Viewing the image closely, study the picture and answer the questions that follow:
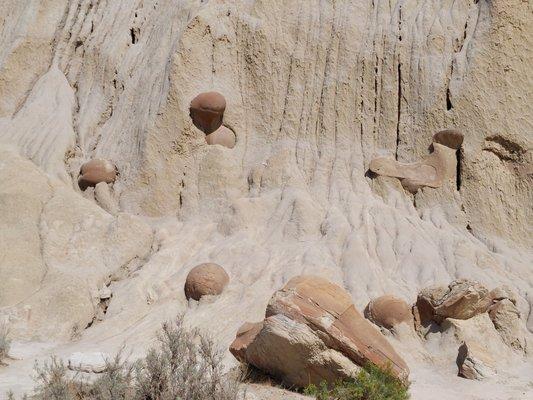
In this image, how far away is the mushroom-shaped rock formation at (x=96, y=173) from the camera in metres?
13.9

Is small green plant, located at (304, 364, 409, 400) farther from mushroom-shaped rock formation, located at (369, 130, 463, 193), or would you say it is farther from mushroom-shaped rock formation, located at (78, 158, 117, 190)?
mushroom-shaped rock formation, located at (78, 158, 117, 190)

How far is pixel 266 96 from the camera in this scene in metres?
14.5

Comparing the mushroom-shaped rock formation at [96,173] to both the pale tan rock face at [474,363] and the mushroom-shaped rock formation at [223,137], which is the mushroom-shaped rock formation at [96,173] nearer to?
the mushroom-shaped rock formation at [223,137]

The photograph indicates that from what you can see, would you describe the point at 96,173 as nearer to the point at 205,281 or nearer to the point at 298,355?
the point at 205,281

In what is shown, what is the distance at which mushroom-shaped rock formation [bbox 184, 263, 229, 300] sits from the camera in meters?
11.2

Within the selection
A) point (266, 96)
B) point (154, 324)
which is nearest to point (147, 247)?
point (154, 324)

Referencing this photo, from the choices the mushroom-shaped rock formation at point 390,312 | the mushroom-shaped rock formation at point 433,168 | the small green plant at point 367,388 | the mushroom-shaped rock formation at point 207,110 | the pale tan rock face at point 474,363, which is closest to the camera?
the small green plant at point 367,388

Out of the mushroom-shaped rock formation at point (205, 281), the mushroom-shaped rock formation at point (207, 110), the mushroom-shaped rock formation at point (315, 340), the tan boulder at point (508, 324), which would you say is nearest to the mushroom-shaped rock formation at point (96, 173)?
the mushroom-shaped rock formation at point (207, 110)

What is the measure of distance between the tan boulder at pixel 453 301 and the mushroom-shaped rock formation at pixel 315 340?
89.9 inches

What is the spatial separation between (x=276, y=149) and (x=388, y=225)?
2717mm

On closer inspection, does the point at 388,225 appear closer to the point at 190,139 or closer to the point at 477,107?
the point at 477,107

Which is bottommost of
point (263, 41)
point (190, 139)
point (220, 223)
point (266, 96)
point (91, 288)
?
point (91, 288)

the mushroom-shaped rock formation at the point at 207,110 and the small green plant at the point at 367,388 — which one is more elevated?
the mushroom-shaped rock formation at the point at 207,110

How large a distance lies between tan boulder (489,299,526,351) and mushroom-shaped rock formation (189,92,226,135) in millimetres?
6254
